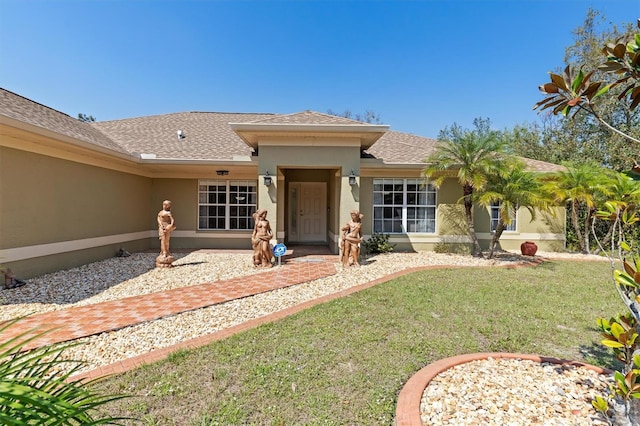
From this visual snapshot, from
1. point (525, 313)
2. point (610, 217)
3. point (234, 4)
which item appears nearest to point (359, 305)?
point (525, 313)

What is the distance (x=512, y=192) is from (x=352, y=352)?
355 inches

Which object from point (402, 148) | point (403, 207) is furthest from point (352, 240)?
point (402, 148)

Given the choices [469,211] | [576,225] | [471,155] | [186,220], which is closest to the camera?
[471,155]

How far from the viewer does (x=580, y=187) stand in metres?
11.4

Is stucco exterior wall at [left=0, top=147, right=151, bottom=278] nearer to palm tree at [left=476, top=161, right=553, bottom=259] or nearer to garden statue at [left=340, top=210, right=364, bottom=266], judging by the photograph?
garden statue at [left=340, top=210, right=364, bottom=266]

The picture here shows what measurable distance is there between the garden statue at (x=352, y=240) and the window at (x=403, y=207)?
10.9ft

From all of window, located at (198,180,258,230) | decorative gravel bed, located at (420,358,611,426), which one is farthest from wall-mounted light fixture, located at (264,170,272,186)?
decorative gravel bed, located at (420,358,611,426)

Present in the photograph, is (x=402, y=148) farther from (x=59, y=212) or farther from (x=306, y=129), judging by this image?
(x=59, y=212)

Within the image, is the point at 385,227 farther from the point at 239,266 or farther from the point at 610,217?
the point at 610,217

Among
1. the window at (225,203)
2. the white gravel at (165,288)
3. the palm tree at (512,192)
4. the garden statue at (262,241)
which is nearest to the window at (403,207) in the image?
the white gravel at (165,288)

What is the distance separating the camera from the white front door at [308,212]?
14.7 m

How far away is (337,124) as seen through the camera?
9336 millimetres

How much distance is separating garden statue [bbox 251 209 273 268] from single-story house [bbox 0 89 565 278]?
31.4 inches

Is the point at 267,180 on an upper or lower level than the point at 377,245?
upper
